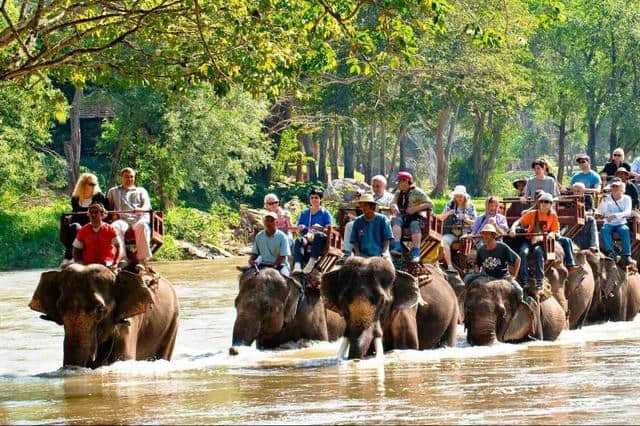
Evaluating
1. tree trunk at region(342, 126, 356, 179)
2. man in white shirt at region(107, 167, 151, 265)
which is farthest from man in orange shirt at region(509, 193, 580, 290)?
tree trunk at region(342, 126, 356, 179)

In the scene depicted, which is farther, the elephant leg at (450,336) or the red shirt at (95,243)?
the elephant leg at (450,336)

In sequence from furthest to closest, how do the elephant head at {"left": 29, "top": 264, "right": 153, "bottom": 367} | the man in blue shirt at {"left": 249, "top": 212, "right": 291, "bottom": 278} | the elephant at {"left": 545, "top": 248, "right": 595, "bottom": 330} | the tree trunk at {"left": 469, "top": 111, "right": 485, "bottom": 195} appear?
the tree trunk at {"left": 469, "top": 111, "right": 485, "bottom": 195} < the elephant at {"left": 545, "top": 248, "right": 595, "bottom": 330} < the man in blue shirt at {"left": 249, "top": 212, "right": 291, "bottom": 278} < the elephant head at {"left": 29, "top": 264, "right": 153, "bottom": 367}

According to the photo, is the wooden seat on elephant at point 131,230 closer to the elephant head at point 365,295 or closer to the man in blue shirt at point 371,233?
the elephant head at point 365,295

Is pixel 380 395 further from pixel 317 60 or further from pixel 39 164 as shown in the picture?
pixel 39 164

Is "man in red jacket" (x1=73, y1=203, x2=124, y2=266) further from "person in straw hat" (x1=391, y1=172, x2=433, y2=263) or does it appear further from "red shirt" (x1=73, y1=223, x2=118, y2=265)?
"person in straw hat" (x1=391, y1=172, x2=433, y2=263)

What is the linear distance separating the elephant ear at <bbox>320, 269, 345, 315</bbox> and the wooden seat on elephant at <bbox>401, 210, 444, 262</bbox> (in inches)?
71.7

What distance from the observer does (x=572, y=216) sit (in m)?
21.8

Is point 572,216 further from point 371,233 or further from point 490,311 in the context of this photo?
point 371,233

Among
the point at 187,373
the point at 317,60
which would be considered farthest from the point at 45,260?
the point at 187,373

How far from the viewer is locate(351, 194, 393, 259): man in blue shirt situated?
16656 mm

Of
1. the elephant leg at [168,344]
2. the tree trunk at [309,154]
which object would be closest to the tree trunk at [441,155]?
the tree trunk at [309,154]

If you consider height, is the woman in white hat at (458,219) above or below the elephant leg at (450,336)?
above

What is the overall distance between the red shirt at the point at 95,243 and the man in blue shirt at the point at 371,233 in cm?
261

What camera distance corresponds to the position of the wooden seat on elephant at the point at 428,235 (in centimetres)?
1800
